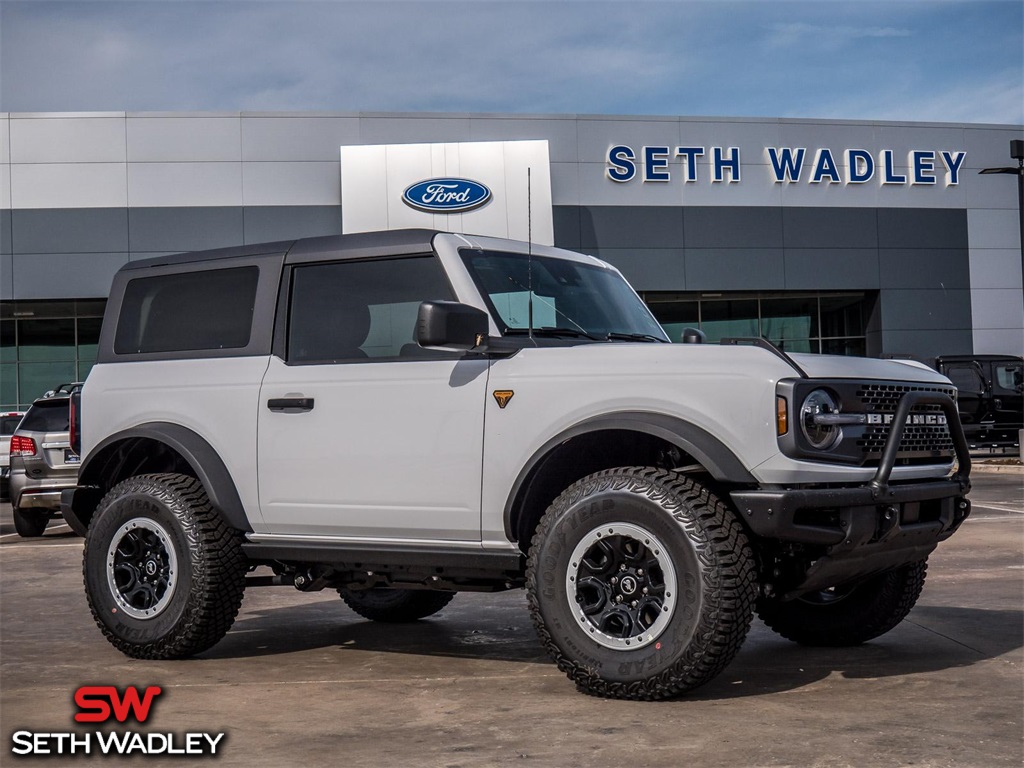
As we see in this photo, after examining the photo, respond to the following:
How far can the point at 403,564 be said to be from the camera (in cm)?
592

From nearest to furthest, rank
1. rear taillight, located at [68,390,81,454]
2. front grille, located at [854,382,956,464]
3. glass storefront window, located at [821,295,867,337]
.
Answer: front grille, located at [854,382,956,464] < rear taillight, located at [68,390,81,454] < glass storefront window, located at [821,295,867,337]

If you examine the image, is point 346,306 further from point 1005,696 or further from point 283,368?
point 1005,696

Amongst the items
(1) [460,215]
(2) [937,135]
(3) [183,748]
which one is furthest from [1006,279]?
(3) [183,748]

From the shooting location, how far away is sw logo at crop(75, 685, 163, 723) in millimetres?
5109

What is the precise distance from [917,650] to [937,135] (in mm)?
33298

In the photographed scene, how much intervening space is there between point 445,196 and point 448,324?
91.2 feet

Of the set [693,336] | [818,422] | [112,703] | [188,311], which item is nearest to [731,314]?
[693,336]

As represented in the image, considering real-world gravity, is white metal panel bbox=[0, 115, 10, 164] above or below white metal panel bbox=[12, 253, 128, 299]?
above

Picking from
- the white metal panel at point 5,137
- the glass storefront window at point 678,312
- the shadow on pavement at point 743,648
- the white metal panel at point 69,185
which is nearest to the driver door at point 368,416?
the shadow on pavement at point 743,648

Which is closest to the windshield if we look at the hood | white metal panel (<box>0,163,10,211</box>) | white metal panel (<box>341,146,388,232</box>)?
the hood

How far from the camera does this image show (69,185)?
33.6m

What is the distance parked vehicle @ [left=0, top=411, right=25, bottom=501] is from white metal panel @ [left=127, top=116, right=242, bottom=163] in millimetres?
16291

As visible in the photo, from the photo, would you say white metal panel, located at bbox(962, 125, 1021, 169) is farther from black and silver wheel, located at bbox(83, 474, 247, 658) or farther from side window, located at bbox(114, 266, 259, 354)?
black and silver wheel, located at bbox(83, 474, 247, 658)

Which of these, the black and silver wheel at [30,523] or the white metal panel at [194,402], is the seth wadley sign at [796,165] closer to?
the black and silver wheel at [30,523]
